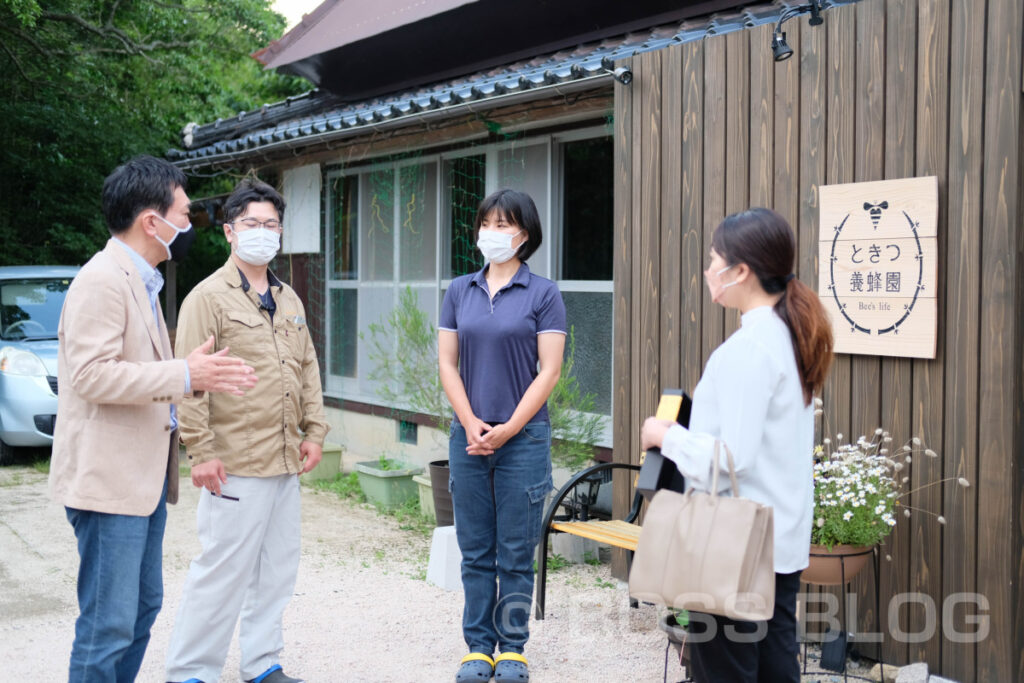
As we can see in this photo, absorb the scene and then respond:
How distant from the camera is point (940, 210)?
12.3ft

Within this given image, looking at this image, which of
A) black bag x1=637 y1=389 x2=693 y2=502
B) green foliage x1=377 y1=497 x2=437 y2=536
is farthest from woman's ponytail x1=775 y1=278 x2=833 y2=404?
green foliage x1=377 y1=497 x2=437 y2=536

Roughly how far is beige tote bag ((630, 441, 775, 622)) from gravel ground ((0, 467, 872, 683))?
193cm

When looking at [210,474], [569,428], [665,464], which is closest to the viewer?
[665,464]

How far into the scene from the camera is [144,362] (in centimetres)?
294

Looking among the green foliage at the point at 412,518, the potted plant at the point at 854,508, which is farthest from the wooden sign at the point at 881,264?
the green foliage at the point at 412,518

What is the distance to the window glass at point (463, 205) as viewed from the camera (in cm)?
768

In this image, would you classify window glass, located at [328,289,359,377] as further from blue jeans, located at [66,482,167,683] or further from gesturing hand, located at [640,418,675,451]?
gesturing hand, located at [640,418,675,451]

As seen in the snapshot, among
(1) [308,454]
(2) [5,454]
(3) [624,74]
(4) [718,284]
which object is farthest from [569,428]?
(2) [5,454]

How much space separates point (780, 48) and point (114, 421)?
3122 millimetres

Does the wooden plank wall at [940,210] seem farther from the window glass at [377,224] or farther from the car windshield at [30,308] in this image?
the car windshield at [30,308]

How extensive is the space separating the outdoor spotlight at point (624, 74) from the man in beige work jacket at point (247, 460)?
7.11 feet

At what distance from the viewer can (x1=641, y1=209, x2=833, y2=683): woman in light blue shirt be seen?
229 cm

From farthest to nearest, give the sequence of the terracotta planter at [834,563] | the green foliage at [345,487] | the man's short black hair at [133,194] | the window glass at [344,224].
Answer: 1. the window glass at [344,224]
2. the green foliage at [345,487]
3. the terracotta planter at [834,563]
4. the man's short black hair at [133,194]

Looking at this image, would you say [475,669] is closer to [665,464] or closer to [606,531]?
[606,531]
